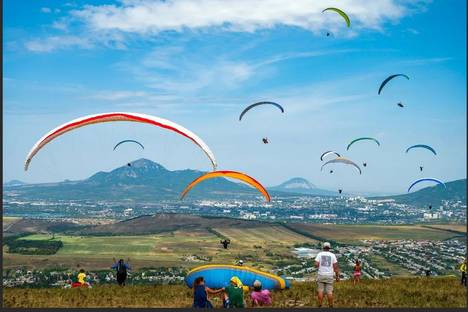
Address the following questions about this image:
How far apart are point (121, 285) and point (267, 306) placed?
816 centimetres

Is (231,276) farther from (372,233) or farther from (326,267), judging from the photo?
(372,233)

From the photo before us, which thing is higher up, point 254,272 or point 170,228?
point 254,272

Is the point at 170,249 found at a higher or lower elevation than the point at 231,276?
lower

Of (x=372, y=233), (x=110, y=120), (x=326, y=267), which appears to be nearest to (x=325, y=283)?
(x=326, y=267)

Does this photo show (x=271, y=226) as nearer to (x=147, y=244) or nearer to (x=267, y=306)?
(x=147, y=244)

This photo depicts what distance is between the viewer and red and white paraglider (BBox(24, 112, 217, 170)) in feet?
64.3

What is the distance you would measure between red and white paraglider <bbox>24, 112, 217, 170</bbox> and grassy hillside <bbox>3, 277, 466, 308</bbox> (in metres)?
4.89

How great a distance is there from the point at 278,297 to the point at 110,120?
9058mm

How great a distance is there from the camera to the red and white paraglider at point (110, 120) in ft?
64.3

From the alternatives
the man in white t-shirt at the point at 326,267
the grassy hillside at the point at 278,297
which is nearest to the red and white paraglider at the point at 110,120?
the grassy hillside at the point at 278,297

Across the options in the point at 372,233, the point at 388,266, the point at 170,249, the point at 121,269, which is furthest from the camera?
the point at 372,233

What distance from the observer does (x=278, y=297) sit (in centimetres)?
1841


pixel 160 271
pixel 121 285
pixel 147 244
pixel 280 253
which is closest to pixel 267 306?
pixel 121 285

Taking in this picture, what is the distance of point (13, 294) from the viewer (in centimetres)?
1928
